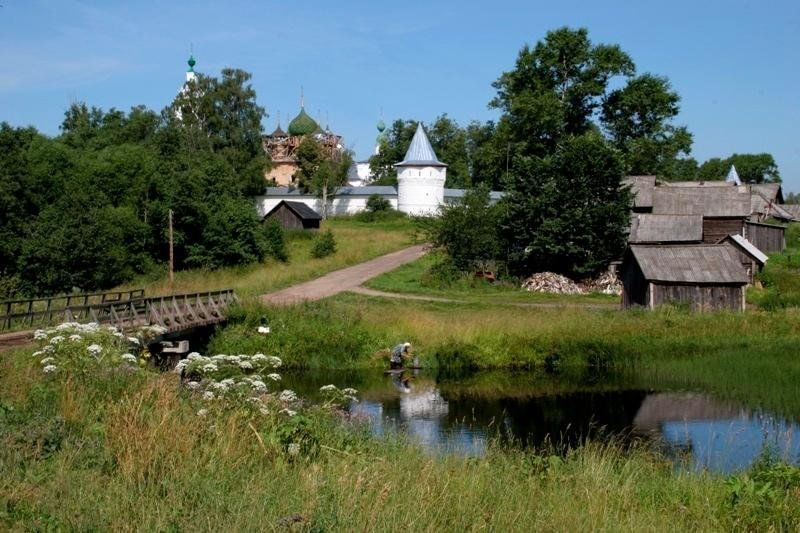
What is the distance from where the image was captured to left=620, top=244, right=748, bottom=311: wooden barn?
102 ft

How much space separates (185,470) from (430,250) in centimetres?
3972

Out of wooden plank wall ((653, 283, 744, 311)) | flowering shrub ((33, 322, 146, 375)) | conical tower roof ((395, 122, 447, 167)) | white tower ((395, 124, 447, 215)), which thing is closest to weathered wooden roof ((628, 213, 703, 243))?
wooden plank wall ((653, 283, 744, 311))

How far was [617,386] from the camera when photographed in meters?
23.6

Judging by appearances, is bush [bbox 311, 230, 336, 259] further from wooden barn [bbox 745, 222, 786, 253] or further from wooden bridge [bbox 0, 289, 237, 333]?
wooden barn [bbox 745, 222, 786, 253]

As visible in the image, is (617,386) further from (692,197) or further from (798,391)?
(692,197)

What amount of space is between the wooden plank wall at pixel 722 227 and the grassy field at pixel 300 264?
18.5 metres

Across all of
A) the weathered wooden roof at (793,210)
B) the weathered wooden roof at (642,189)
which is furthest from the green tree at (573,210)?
the weathered wooden roof at (793,210)

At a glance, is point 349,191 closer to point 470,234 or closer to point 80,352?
point 470,234

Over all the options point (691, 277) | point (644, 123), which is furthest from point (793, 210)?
point (691, 277)

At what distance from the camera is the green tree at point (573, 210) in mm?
41219

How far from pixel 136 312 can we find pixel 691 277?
20.0 m

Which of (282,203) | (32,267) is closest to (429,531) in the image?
(32,267)

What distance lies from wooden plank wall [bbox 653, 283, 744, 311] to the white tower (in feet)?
106

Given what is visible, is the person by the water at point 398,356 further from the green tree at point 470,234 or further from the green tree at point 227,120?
the green tree at point 227,120
